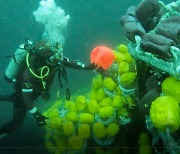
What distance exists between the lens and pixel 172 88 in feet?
8.72

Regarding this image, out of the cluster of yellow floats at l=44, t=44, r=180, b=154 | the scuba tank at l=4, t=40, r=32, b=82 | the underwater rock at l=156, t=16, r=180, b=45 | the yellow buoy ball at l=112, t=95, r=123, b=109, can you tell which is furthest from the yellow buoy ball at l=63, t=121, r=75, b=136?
the underwater rock at l=156, t=16, r=180, b=45

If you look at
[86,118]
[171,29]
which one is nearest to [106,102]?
[86,118]

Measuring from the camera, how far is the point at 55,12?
6594mm

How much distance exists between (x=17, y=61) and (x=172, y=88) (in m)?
3.91

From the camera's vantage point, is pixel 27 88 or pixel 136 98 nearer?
pixel 136 98

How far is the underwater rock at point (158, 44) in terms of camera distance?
8.81 ft

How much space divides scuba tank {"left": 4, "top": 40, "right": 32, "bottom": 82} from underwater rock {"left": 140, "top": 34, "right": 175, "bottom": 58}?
9.84ft

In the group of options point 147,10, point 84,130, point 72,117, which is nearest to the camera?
point 147,10

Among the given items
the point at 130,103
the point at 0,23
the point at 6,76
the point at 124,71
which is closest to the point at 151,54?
the point at 124,71

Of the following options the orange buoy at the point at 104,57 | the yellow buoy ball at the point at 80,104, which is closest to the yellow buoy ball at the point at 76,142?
the yellow buoy ball at the point at 80,104

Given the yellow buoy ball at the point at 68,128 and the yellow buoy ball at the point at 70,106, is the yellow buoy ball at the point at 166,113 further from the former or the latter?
the yellow buoy ball at the point at 70,106

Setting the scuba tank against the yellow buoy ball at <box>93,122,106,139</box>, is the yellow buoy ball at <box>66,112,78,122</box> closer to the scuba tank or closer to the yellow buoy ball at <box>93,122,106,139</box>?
the yellow buoy ball at <box>93,122,106,139</box>

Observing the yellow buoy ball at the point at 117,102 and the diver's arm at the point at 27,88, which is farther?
the diver's arm at the point at 27,88

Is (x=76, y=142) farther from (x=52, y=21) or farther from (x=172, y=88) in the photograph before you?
(x=52, y=21)
